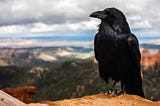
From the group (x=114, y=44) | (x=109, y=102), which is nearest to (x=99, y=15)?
(x=114, y=44)

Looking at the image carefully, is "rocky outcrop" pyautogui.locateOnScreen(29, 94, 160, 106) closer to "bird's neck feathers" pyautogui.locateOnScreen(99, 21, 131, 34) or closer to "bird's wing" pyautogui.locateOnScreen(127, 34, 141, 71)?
"bird's wing" pyautogui.locateOnScreen(127, 34, 141, 71)

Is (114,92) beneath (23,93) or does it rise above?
above

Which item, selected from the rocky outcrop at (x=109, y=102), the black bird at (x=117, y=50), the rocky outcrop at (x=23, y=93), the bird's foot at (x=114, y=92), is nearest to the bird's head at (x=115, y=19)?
the black bird at (x=117, y=50)

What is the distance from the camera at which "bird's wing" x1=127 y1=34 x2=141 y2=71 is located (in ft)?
50.5

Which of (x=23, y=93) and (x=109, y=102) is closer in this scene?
(x=109, y=102)

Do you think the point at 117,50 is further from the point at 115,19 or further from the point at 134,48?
the point at 115,19

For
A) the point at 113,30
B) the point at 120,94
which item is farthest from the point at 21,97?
the point at 113,30

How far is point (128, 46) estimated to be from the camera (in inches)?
611

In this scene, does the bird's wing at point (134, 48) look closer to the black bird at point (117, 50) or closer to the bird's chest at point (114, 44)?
the black bird at point (117, 50)

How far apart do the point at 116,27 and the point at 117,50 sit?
91 cm

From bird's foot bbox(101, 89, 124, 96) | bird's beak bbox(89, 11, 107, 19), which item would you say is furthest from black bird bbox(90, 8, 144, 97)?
bird's foot bbox(101, 89, 124, 96)

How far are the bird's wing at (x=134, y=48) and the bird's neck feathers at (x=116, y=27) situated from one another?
1.19 feet

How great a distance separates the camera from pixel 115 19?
1502cm

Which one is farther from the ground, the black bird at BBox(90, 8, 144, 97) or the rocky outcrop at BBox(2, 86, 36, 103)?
the black bird at BBox(90, 8, 144, 97)
